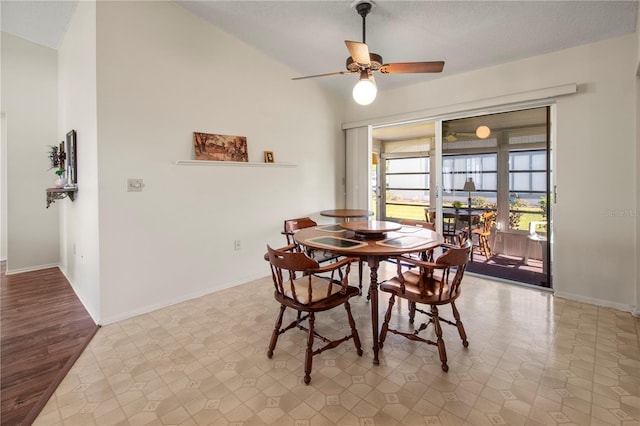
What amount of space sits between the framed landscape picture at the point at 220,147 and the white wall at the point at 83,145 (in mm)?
914

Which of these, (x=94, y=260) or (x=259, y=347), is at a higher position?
(x=94, y=260)

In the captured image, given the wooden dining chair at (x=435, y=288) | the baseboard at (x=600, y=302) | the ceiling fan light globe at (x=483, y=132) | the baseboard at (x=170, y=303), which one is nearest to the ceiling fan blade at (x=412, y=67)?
the wooden dining chair at (x=435, y=288)

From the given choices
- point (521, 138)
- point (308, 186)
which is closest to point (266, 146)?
point (308, 186)

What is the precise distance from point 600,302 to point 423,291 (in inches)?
87.9

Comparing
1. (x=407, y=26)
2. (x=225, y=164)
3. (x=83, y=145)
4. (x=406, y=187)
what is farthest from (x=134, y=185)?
(x=406, y=187)

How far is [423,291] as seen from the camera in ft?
7.17

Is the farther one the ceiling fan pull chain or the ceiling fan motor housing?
the ceiling fan pull chain

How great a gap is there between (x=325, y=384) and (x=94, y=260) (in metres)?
2.41

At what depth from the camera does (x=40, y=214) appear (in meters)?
4.45

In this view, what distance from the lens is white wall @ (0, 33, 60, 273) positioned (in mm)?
4055

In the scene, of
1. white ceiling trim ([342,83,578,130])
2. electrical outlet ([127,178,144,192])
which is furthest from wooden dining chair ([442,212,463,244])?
electrical outlet ([127,178,144,192])

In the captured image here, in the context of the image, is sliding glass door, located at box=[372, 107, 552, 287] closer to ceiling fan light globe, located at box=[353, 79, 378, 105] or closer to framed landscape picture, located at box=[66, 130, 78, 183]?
ceiling fan light globe, located at box=[353, 79, 378, 105]

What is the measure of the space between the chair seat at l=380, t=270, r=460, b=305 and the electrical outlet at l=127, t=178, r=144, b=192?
7.84 feet

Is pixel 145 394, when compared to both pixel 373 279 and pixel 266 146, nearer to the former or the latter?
pixel 373 279
